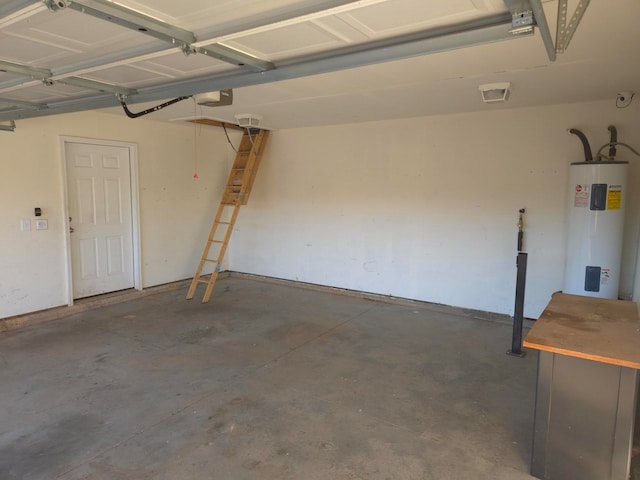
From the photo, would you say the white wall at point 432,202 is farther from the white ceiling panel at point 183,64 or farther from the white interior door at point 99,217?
the white ceiling panel at point 183,64

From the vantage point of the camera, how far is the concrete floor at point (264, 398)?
8.01 ft

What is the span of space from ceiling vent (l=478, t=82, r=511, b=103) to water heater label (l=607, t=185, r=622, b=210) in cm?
134

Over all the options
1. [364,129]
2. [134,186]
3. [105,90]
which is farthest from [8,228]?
[364,129]

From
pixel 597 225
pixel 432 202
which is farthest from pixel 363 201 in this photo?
pixel 597 225

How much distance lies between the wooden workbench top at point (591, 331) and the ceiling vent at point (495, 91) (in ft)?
6.01

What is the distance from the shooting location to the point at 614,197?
12.7 ft

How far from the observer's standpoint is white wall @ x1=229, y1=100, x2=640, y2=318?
455cm

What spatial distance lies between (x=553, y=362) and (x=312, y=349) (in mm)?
2377

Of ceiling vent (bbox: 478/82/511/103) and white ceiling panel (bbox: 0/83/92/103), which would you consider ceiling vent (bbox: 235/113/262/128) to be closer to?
white ceiling panel (bbox: 0/83/92/103)

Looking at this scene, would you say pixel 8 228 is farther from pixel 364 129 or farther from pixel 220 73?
pixel 364 129

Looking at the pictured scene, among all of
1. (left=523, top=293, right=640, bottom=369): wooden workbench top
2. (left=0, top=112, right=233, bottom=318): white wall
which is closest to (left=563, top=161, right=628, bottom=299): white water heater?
(left=523, top=293, right=640, bottom=369): wooden workbench top

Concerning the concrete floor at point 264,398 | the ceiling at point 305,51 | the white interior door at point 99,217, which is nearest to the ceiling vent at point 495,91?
the ceiling at point 305,51

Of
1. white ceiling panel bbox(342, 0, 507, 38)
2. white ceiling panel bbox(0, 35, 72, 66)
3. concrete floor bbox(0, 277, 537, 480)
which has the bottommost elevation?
concrete floor bbox(0, 277, 537, 480)

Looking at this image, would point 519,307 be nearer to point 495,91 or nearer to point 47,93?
point 495,91
